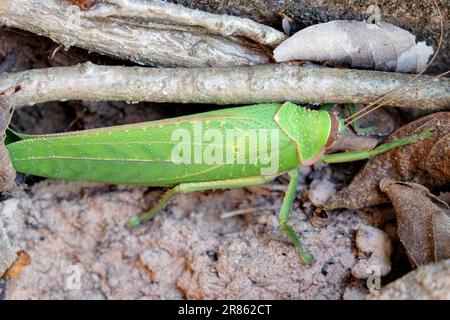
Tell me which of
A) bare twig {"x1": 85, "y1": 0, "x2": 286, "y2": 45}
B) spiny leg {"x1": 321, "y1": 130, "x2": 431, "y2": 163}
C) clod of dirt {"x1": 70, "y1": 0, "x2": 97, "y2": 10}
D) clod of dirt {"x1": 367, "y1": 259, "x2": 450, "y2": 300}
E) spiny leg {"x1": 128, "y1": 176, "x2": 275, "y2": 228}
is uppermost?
clod of dirt {"x1": 70, "y1": 0, "x2": 97, "y2": 10}

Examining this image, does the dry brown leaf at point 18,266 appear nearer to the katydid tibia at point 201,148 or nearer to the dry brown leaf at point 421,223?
the katydid tibia at point 201,148

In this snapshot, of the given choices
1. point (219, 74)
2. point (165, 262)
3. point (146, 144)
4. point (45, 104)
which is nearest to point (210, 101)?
point (219, 74)

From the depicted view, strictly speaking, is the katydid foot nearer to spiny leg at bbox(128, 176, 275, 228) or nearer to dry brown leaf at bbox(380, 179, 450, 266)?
spiny leg at bbox(128, 176, 275, 228)

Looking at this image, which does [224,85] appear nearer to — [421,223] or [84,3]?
[84,3]

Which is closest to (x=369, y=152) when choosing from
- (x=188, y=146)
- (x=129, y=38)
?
(x=188, y=146)

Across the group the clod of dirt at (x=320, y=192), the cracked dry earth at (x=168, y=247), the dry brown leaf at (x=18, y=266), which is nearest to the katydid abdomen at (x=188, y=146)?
the clod of dirt at (x=320, y=192)

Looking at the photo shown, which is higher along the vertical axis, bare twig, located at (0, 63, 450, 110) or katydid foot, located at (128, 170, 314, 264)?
bare twig, located at (0, 63, 450, 110)

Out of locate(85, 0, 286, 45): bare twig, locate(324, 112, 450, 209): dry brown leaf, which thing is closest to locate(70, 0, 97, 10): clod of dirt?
locate(85, 0, 286, 45): bare twig

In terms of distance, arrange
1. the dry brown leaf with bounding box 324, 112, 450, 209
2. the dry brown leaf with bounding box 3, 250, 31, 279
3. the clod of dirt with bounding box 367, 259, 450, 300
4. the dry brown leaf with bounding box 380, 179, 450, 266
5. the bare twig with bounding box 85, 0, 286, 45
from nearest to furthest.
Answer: the clod of dirt with bounding box 367, 259, 450, 300, the dry brown leaf with bounding box 380, 179, 450, 266, the bare twig with bounding box 85, 0, 286, 45, the dry brown leaf with bounding box 324, 112, 450, 209, the dry brown leaf with bounding box 3, 250, 31, 279
